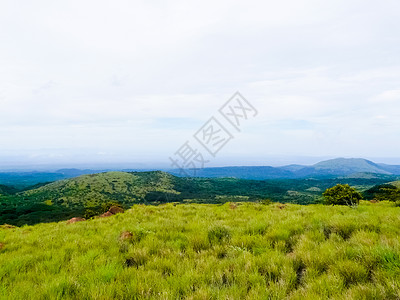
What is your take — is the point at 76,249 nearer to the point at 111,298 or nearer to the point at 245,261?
the point at 111,298

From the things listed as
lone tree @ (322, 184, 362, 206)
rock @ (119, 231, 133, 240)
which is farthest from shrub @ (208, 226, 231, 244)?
lone tree @ (322, 184, 362, 206)

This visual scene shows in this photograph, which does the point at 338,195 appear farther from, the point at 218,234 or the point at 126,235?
the point at 126,235

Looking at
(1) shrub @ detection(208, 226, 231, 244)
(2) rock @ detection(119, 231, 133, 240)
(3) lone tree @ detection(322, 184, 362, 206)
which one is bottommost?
(3) lone tree @ detection(322, 184, 362, 206)

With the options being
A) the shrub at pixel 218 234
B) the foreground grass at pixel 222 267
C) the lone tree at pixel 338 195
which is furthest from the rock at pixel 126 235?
the lone tree at pixel 338 195

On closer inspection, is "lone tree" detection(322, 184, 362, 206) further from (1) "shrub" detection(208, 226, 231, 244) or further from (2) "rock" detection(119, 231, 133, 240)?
(2) "rock" detection(119, 231, 133, 240)

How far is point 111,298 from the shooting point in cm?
338

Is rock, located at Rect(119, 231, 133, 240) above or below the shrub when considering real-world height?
below

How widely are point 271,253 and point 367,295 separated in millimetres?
1915

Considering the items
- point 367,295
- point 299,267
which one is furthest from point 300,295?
point 299,267

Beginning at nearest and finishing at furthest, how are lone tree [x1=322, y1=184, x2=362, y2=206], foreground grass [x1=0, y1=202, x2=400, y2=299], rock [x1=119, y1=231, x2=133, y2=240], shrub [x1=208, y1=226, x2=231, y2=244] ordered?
foreground grass [x1=0, y1=202, x2=400, y2=299], shrub [x1=208, y1=226, x2=231, y2=244], rock [x1=119, y1=231, x2=133, y2=240], lone tree [x1=322, y1=184, x2=362, y2=206]

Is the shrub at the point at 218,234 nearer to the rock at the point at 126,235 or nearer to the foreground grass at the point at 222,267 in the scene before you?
the foreground grass at the point at 222,267

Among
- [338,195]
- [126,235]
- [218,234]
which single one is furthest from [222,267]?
[338,195]

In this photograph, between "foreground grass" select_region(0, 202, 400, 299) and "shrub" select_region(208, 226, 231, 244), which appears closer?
"foreground grass" select_region(0, 202, 400, 299)

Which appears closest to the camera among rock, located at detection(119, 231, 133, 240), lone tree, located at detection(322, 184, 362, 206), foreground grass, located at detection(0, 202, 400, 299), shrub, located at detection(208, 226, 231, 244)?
foreground grass, located at detection(0, 202, 400, 299)
